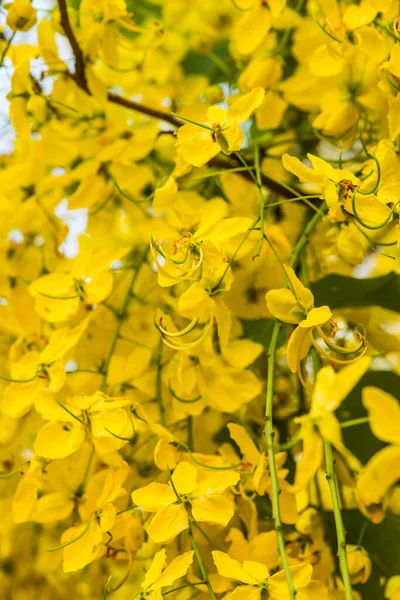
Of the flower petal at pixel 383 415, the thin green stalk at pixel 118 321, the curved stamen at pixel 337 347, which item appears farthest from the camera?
the thin green stalk at pixel 118 321

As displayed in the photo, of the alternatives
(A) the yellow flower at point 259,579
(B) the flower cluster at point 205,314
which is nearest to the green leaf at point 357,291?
(B) the flower cluster at point 205,314

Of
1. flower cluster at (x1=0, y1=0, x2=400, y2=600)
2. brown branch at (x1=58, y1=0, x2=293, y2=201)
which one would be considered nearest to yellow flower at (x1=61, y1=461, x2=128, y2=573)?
flower cluster at (x1=0, y1=0, x2=400, y2=600)

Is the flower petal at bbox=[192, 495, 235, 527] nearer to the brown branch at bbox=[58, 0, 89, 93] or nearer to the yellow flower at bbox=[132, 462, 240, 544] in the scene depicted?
the yellow flower at bbox=[132, 462, 240, 544]

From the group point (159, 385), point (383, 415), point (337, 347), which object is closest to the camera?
point (383, 415)

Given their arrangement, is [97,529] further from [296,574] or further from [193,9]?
[193,9]

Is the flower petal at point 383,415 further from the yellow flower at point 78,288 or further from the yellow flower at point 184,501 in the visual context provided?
the yellow flower at point 78,288

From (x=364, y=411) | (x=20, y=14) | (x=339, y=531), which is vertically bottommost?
(x=364, y=411)

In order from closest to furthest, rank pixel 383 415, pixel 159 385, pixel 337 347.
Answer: pixel 383 415 < pixel 337 347 < pixel 159 385

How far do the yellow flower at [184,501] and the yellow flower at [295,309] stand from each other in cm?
7

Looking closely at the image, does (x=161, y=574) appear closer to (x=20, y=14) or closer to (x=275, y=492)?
(x=275, y=492)

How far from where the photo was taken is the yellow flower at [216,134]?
1.42 ft

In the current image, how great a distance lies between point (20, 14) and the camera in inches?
20.2

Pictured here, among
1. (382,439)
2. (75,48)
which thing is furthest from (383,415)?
(75,48)

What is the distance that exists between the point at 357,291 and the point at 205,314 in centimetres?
17
